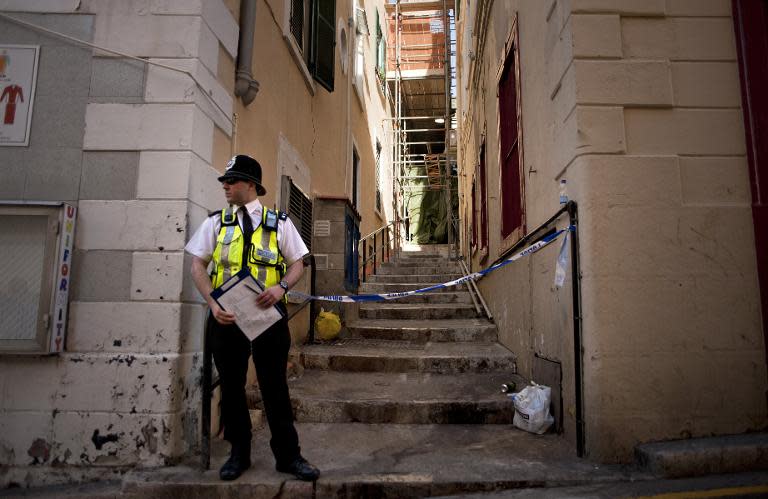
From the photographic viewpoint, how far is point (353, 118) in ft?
32.8

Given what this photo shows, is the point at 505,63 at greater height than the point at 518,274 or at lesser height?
greater

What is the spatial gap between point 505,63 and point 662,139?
296 centimetres

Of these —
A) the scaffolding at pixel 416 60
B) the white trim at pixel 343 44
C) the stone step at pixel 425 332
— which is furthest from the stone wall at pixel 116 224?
the scaffolding at pixel 416 60

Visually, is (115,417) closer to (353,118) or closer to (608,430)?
(608,430)

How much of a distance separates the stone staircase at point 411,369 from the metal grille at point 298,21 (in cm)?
367

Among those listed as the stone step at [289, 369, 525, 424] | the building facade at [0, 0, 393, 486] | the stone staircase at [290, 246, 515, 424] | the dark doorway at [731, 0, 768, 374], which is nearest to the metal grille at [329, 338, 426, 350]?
the stone staircase at [290, 246, 515, 424]

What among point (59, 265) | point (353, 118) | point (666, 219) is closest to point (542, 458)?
point (666, 219)

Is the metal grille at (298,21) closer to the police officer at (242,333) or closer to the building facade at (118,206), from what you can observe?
the building facade at (118,206)

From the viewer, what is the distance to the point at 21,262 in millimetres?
3137

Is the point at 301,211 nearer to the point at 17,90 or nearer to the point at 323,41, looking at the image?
the point at 323,41

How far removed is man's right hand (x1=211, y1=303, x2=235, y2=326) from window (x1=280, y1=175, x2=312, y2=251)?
8.57ft

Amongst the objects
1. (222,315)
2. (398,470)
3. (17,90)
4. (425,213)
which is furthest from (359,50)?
(425,213)

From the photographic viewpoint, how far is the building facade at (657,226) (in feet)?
9.68

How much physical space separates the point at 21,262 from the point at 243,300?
165 cm
